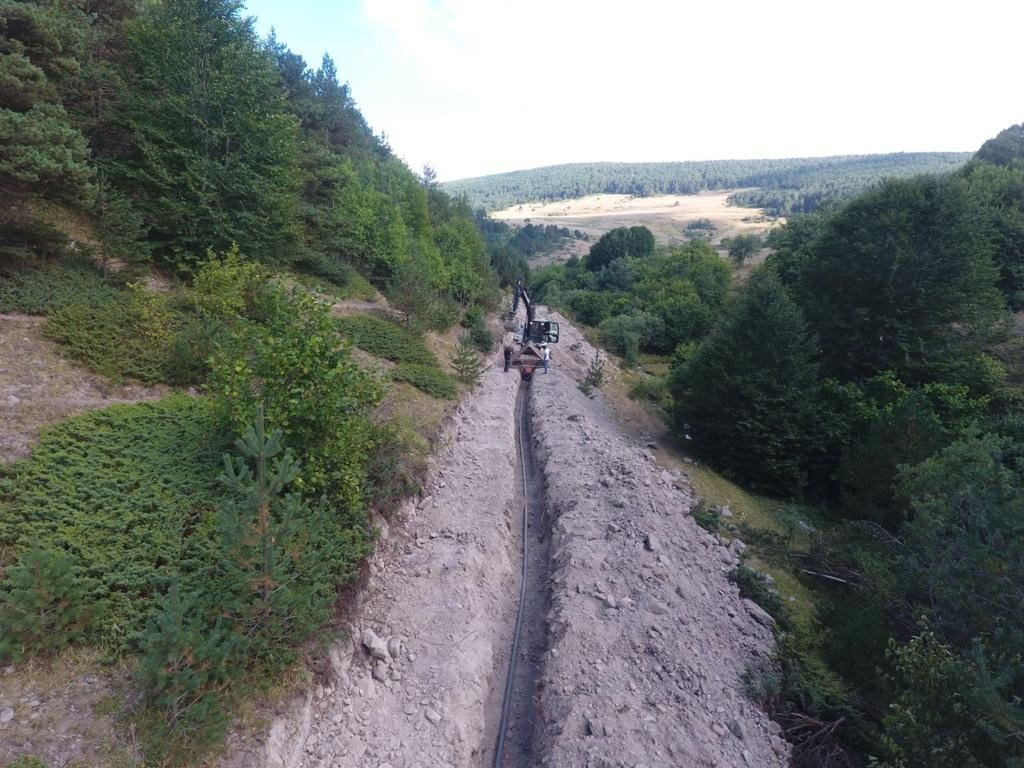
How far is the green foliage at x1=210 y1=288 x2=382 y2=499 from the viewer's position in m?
8.63

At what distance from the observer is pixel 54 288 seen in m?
12.3

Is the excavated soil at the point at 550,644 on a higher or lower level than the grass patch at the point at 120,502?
lower

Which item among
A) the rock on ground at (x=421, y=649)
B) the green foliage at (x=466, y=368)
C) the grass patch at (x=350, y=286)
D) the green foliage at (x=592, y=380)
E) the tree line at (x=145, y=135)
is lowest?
the green foliage at (x=592, y=380)

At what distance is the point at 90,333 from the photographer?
451 inches

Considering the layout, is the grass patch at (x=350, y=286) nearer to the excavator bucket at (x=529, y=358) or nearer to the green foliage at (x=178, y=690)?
the excavator bucket at (x=529, y=358)

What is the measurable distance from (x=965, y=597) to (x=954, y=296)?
63.9 feet

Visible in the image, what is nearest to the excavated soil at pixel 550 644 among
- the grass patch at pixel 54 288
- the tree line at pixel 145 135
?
the grass patch at pixel 54 288

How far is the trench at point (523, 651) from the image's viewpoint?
8250 mm

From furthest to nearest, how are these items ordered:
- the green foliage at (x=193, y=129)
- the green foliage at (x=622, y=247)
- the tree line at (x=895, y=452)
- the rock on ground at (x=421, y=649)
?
1. the green foliage at (x=622, y=247)
2. the green foliage at (x=193, y=129)
3. the rock on ground at (x=421, y=649)
4. the tree line at (x=895, y=452)

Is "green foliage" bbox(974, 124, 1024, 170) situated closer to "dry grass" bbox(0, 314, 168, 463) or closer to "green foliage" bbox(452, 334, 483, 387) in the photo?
"green foliage" bbox(452, 334, 483, 387)

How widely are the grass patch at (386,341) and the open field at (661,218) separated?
297ft

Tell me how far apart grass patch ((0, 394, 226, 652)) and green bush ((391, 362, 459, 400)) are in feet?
33.0

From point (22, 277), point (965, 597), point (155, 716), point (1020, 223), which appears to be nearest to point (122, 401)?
point (22, 277)

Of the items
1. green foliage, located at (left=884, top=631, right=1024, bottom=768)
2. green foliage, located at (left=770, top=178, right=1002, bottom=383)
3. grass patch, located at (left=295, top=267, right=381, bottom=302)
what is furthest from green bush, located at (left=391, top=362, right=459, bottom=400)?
green foliage, located at (left=770, top=178, right=1002, bottom=383)
